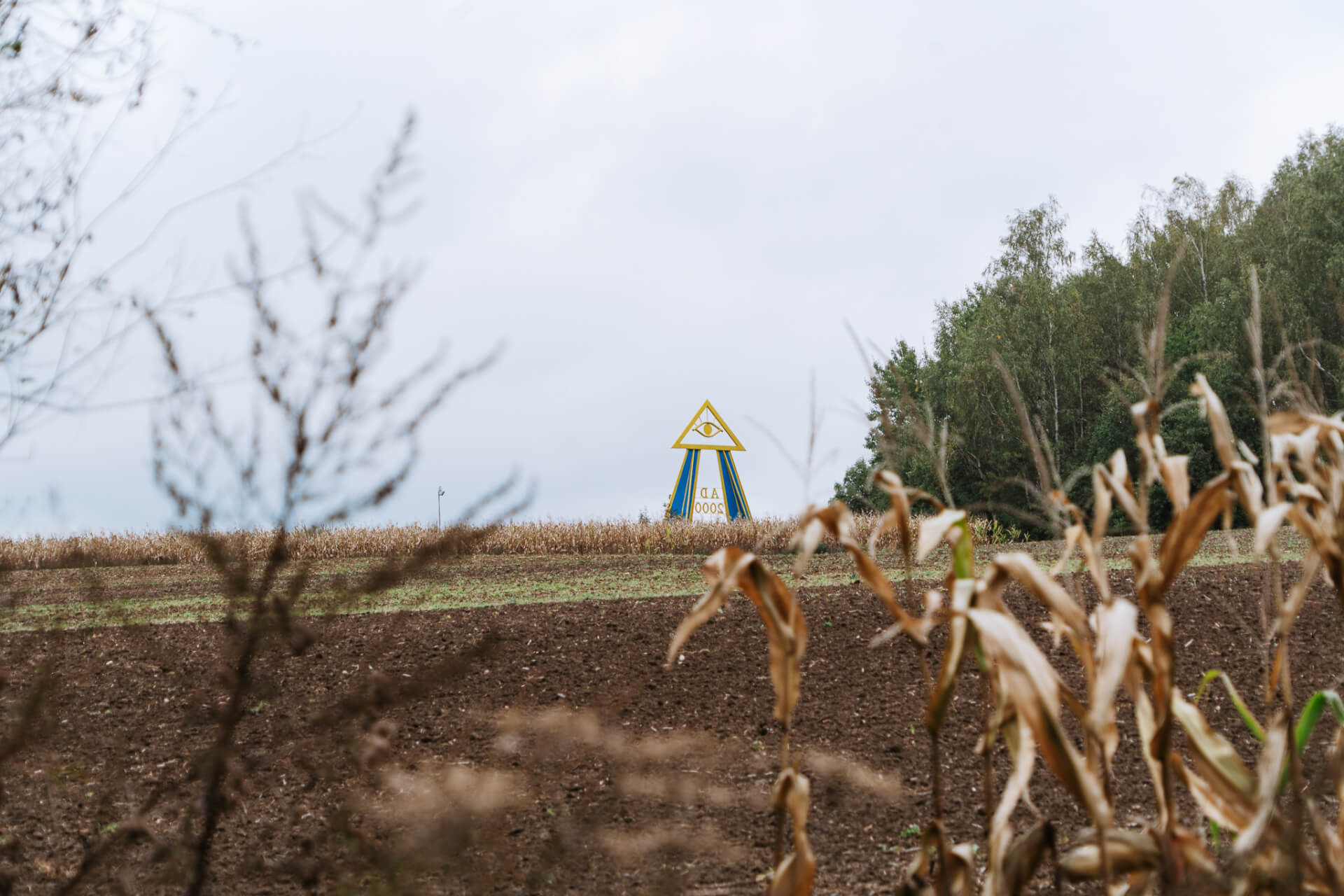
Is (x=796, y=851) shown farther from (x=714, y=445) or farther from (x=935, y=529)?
(x=714, y=445)

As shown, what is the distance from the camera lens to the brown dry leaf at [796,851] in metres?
1.62

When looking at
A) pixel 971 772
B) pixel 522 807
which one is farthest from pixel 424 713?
pixel 971 772

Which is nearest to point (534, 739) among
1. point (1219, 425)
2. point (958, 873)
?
point (958, 873)

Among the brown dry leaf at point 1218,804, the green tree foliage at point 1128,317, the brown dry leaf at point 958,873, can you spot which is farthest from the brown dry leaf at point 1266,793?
the green tree foliage at point 1128,317

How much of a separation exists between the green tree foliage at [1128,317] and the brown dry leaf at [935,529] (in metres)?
19.2

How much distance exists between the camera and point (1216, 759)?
1.60 m

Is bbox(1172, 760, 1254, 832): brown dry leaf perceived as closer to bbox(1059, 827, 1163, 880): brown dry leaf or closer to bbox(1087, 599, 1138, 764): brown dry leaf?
bbox(1059, 827, 1163, 880): brown dry leaf

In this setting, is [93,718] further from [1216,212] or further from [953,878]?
[1216,212]

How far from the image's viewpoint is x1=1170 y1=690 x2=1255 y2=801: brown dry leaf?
1576mm

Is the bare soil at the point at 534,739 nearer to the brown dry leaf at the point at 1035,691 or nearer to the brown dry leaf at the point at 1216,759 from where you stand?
the brown dry leaf at the point at 1035,691

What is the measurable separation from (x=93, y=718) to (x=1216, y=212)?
30503mm

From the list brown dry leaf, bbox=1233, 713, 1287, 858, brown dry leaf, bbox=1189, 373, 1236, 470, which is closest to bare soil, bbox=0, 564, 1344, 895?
brown dry leaf, bbox=1233, 713, 1287, 858

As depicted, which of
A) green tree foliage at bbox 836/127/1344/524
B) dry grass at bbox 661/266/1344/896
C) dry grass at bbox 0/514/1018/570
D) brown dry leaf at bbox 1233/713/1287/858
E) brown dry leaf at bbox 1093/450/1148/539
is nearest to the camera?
brown dry leaf at bbox 1233/713/1287/858

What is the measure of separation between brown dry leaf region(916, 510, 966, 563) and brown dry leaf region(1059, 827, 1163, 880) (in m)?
0.51
